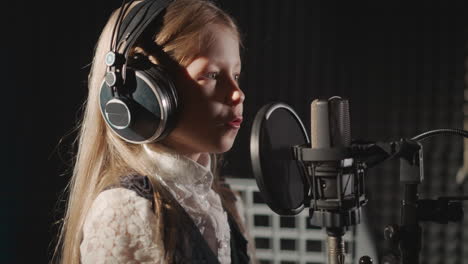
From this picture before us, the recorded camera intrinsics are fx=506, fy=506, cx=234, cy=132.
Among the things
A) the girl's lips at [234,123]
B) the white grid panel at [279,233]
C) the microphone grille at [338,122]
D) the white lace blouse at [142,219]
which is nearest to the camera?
the microphone grille at [338,122]

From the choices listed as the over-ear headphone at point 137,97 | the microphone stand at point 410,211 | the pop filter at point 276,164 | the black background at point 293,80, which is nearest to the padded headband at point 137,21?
the over-ear headphone at point 137,97

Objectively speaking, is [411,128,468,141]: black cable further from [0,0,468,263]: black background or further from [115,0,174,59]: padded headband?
[0,0,468,263]: black background

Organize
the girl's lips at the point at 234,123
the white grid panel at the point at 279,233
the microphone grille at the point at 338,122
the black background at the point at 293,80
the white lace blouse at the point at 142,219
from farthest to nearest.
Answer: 1. the black background at the point at 293,80
2. the white grid panel at the point at 279,233
3. the girl's lips at the point at 234,123
4. the white lace blouse at the point at 142,219
5. the microphone grille at the point at 338,122

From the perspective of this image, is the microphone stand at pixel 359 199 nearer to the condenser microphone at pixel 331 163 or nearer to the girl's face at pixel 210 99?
the condenser microphone at pixel 331 163

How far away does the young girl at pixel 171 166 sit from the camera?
74cm

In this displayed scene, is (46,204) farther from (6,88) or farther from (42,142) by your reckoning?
(6,88)

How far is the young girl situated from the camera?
2.43ft

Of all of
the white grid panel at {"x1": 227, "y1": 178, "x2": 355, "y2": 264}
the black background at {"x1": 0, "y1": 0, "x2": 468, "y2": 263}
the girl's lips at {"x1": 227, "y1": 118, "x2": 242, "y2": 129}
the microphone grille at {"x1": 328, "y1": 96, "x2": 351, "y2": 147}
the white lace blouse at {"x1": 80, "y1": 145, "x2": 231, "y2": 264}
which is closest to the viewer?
the microphone grille at {"x1": 328, "y1": 96, "x2": 351, "y2": 147}

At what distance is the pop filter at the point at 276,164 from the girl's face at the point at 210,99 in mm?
167

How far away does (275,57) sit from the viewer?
1869mm

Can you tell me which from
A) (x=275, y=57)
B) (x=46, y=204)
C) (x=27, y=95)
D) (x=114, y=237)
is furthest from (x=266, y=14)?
(x=114, y=237)

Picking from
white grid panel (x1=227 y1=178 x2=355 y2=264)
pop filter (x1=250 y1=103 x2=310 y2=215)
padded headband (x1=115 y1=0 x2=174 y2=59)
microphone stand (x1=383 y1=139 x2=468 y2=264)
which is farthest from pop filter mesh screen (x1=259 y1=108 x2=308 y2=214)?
white grid panel (x1=227 y1=178 x2=355 y2=264)

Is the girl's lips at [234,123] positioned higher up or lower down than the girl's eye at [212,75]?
lower down

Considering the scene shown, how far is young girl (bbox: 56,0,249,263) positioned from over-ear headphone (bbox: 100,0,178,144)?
Result: 0.12 ft
